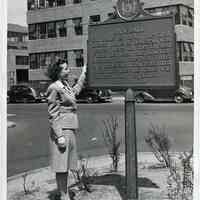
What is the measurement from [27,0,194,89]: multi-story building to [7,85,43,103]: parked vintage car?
23cm

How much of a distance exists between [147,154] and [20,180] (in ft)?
6.93

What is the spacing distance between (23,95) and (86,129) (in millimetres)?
1432

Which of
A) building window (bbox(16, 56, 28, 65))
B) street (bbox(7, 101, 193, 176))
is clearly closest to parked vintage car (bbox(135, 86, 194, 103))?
street (bbox(7, 101, 193, 176))

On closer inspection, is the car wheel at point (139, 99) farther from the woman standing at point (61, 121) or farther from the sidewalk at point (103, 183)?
the woman standing at point (61, 121)

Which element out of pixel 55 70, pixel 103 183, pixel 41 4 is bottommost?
pixel 103 183

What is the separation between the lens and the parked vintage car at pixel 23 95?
5.90 meters

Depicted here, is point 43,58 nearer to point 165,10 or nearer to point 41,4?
point 41,4

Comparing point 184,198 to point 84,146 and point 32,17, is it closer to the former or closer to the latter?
point 84,146

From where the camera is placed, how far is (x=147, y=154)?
19.7 feet

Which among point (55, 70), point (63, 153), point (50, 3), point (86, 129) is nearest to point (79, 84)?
point (55, 70)

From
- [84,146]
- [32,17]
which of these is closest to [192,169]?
[84,146]

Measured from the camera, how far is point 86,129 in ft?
22.4

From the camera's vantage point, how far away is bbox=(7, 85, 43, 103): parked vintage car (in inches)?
232

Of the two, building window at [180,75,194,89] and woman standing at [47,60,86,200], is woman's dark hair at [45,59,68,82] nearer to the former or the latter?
woman standing at [47,60,86,200]
